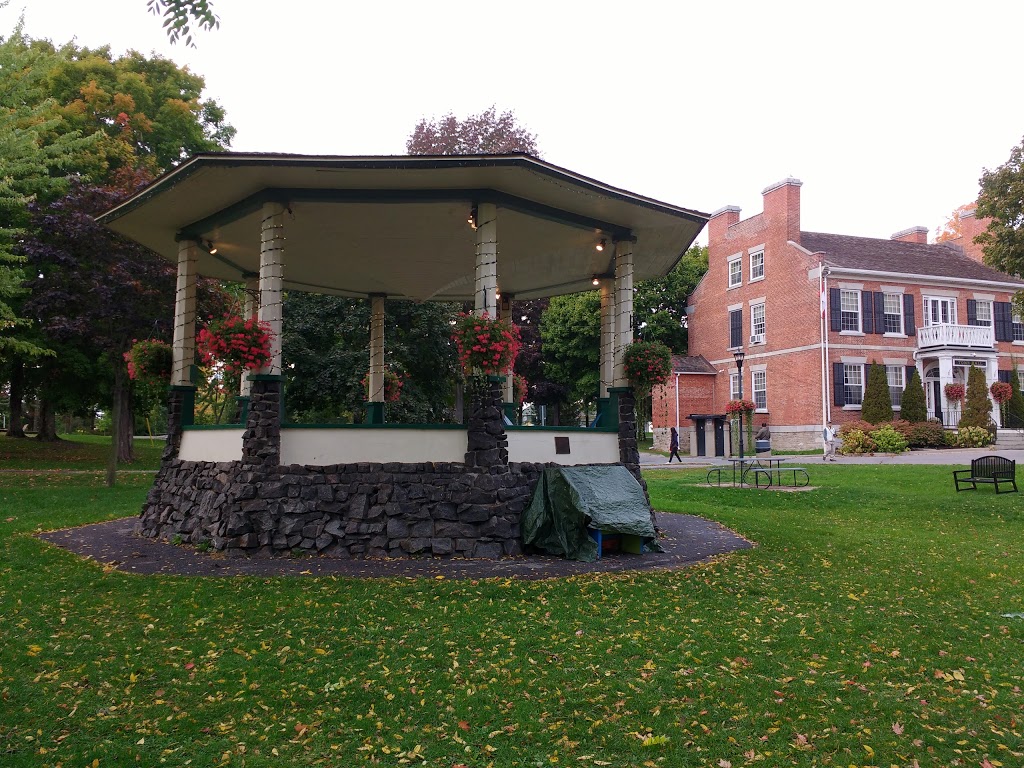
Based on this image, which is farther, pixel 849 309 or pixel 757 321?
pixel 757 321

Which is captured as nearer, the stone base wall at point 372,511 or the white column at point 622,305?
the stone base wall at point 372,511

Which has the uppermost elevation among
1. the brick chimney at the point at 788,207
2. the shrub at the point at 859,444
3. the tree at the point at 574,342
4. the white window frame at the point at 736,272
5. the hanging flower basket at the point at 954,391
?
the brick chimney at the point at 788,207

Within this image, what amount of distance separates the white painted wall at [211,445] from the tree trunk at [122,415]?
7847mm

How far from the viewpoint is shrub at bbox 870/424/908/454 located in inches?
1002

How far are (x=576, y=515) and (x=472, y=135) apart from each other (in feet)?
78.7

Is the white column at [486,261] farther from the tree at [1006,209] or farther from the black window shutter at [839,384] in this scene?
the black window shutter at [839,384]

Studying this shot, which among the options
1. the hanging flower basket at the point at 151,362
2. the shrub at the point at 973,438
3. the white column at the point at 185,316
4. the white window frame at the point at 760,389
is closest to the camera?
the white column at the point at 185,316

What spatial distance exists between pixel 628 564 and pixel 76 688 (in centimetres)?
530

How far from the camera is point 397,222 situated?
9.63 metres

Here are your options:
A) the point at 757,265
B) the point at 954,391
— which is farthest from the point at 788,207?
the point at 954,391

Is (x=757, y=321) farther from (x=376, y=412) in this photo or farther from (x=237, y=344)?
(x=237, y=344)

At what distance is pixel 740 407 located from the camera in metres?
30.6

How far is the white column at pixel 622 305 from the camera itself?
984 centimetres

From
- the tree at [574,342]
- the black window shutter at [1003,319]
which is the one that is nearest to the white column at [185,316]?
the tree at [574,342]
